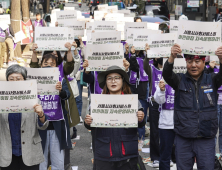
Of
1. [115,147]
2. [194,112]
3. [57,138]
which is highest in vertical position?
[194,112]

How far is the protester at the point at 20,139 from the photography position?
14.4 ft

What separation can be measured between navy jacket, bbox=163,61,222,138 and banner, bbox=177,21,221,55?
28cm

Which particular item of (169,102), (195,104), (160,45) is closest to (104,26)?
(160,45)

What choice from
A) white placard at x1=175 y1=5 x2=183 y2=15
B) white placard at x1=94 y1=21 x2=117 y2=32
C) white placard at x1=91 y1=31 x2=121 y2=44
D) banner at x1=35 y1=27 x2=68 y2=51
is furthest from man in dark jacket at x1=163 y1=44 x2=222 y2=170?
white placard at x1=175 y1=5 x2=183 y2=15

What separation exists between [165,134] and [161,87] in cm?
82

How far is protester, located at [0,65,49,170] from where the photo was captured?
14.4 feet

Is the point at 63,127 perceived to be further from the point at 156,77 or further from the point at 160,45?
the point at 160,45

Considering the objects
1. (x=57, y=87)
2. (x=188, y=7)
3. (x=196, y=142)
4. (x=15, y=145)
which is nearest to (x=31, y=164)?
(x=15, y=145)

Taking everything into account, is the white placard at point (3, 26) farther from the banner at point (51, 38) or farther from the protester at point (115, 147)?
the protester at point (115, 147)

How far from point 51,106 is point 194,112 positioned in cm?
191

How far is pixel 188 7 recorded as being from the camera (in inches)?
1014

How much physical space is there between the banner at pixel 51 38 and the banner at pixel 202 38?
2.35 meters

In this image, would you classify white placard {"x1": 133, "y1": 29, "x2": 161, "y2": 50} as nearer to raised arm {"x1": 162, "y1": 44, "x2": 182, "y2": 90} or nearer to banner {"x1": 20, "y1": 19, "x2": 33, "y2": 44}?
raised arm {"x1": 162, "y1": 44, "x2": 182, "y2": 90}

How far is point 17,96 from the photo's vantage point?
4.34 metres
